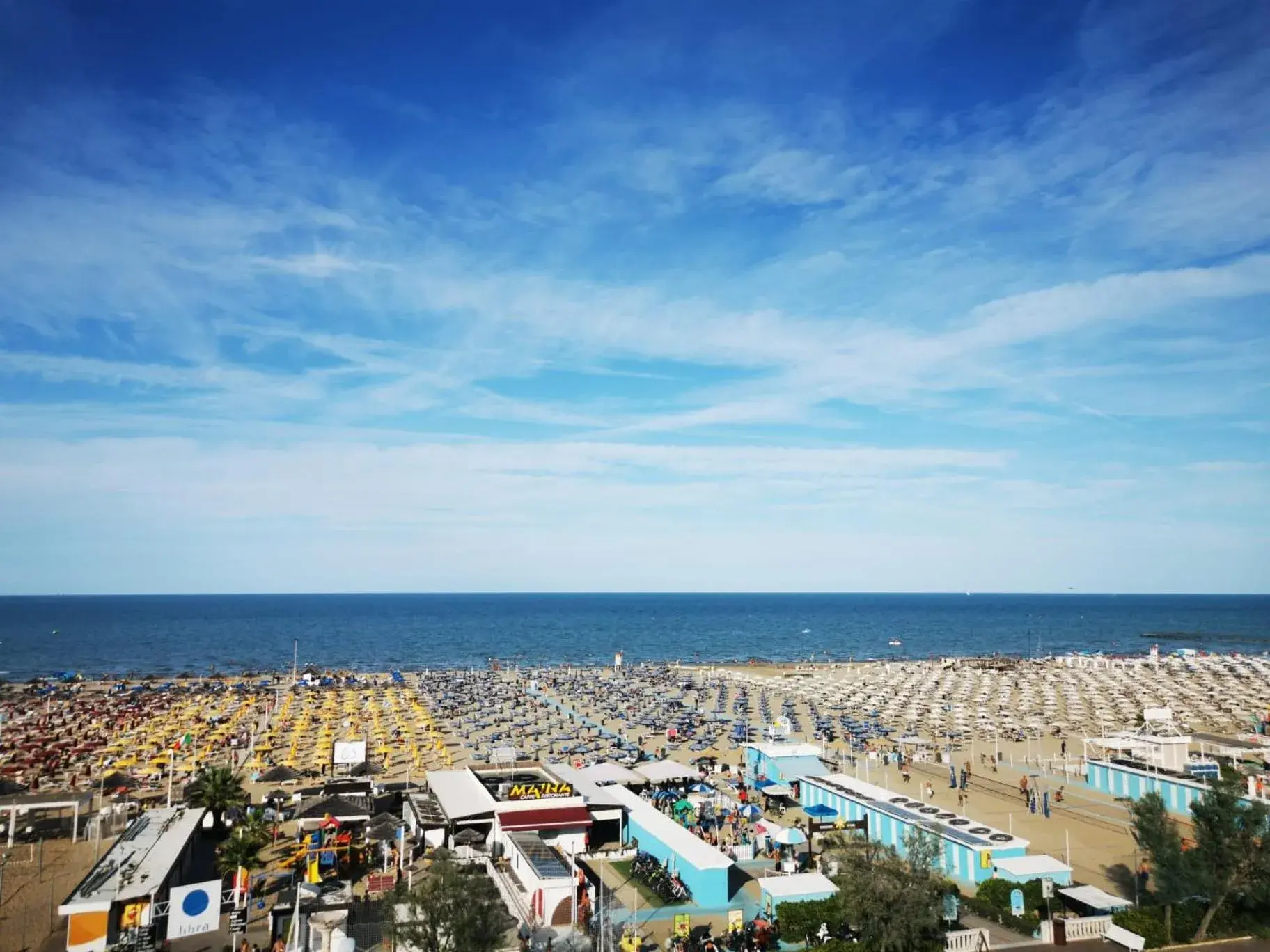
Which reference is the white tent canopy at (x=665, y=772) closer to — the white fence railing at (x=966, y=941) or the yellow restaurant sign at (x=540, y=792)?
the yellow restaurant sign at (x=540, y=792)

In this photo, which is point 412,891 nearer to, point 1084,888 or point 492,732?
point 1084,888

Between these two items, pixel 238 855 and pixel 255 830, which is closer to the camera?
pixel 238 855

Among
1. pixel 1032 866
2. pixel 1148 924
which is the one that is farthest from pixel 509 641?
pixel 1148 924

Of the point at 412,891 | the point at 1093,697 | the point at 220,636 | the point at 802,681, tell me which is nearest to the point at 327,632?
the point at 220,636

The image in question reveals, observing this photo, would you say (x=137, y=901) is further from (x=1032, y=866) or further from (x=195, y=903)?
(x=1032, y=866)

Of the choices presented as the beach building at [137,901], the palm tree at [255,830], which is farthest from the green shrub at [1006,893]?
the palm tree at [255,830]
